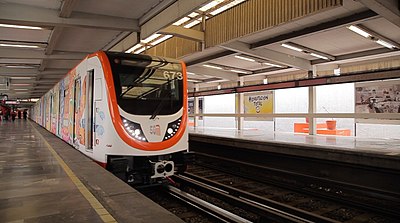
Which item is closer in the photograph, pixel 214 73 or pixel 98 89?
pixel 98 89

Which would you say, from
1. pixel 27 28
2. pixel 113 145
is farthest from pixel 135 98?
pixel 27 28

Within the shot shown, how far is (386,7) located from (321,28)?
299cm

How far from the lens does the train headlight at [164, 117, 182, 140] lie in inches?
237

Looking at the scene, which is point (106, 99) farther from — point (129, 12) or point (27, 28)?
point (27, 28)

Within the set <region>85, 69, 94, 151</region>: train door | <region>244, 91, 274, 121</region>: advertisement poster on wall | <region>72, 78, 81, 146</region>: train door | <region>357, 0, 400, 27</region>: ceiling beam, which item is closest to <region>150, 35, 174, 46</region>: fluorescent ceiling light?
<region>72, 78, 81, 146</region>: train door

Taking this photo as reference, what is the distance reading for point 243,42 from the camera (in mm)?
10922

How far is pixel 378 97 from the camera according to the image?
28.3 ft

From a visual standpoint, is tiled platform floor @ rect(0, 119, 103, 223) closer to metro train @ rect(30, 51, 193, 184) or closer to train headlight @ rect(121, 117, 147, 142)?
metro train @ rect(30, 51, 193, 184)

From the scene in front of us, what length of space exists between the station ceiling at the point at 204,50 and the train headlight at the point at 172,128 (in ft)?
8.91

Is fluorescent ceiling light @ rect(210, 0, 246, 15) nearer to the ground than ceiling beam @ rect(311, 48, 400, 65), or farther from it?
farther from it

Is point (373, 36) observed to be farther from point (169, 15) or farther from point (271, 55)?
point (169, 15)

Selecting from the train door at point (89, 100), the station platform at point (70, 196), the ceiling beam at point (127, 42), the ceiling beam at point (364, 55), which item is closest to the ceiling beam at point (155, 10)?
the ceiling beam at point (127, 42)

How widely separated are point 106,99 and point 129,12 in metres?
4.45

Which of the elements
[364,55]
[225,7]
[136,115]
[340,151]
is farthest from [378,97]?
[136,115]
